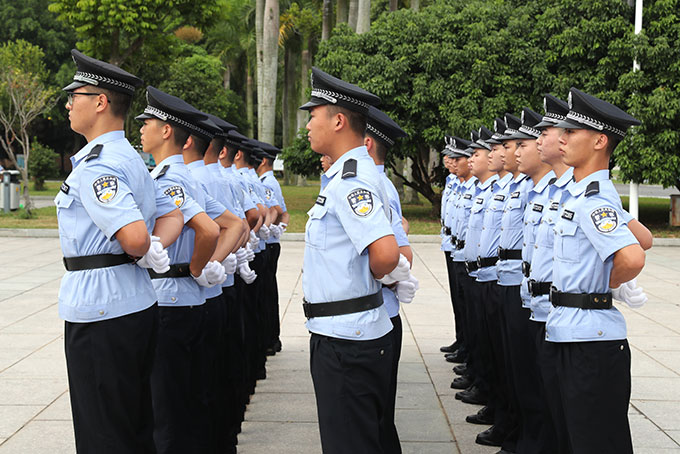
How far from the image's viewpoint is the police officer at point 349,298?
10.3 feet

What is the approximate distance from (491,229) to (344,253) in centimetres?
308

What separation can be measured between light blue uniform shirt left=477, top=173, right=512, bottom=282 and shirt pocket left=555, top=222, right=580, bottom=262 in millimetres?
2124

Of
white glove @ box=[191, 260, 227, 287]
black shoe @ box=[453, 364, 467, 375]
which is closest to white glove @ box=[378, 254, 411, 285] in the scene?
white glove @ box=[191, 260, 227, 287]

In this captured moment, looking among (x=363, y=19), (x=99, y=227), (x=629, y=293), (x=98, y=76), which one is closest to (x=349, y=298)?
(x=99, y=227)

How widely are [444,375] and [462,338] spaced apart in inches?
28.2

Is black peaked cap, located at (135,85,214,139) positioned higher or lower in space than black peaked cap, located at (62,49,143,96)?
lower

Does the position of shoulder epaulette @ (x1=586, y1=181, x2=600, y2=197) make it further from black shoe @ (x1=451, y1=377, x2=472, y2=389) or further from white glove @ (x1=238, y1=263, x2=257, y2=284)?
black shoe @ (x1=451, y1=377, x2=472, y2=389)

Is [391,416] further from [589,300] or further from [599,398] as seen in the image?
[589,300]

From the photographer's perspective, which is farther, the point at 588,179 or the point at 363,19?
the point at 363,19

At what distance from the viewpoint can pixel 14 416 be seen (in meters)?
5.47

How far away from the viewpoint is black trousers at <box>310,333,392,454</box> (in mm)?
3189

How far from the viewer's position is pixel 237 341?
541cm

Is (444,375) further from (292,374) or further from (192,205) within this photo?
(192,205)

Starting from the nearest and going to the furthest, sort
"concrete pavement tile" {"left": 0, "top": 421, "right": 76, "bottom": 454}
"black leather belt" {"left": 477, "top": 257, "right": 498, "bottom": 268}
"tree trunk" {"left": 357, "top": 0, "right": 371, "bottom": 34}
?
"concrete pavement tile" {"left": 0, "top": 421, "right": 76, "bottom": 454} < "black leather belt" {"left": 477, "top": 257, "right": 498, "bottom": 268} < "tree trunk" {"left": 357, "top": 0, "right": 371, "bottom": 34}
